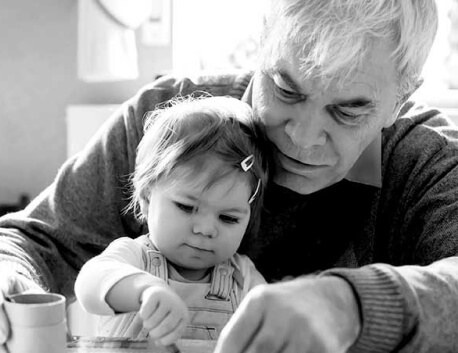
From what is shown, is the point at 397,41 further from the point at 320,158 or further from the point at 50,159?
the point at 50,159

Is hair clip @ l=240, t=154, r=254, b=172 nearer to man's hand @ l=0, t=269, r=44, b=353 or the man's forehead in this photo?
the man's forehead

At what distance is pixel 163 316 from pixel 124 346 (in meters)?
0.08

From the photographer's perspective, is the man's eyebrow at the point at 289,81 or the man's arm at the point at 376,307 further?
the man's eyebrow at the point at 289,81

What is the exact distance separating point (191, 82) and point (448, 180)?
554 mm

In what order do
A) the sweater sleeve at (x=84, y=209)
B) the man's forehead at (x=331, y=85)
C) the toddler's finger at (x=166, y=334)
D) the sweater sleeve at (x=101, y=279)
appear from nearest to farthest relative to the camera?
the toddler's finger at (x=166, y=334)
the sweater sleeve at (x=101, y=279)
the man's forehead at (x=331, y=85)
the sweater sleeve at (x=84, y=209)

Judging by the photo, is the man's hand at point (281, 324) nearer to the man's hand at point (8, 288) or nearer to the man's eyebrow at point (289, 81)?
the man's hand at point (8, 288)

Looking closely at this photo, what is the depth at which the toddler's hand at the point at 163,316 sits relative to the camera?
0.97 metres

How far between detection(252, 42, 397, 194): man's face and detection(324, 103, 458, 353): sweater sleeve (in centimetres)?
14

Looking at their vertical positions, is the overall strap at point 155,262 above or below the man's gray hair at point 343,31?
below

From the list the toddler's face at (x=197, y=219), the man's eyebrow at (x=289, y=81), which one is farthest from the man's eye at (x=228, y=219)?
the man's eyebrow at (x=289, y=81)

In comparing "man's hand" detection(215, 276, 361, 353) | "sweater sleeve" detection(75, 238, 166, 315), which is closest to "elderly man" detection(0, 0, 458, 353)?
"man's hand" detection(215, 276, 361, 353)

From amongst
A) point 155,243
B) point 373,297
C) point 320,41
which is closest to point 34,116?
point 155,243

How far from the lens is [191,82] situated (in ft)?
5.20

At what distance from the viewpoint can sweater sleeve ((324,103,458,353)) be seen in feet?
2.79
